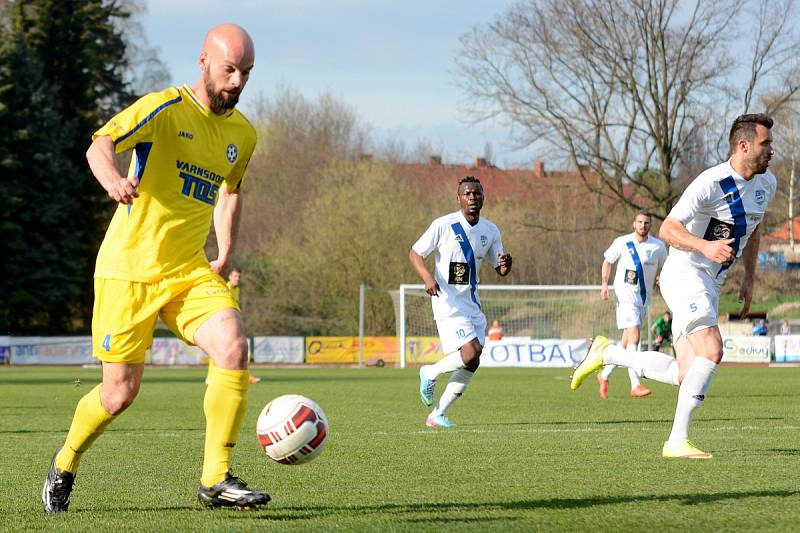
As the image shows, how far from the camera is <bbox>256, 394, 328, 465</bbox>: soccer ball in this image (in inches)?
221

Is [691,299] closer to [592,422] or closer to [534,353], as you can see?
[592,422]

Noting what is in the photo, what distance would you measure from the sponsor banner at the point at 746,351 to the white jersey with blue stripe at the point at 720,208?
96.6ft

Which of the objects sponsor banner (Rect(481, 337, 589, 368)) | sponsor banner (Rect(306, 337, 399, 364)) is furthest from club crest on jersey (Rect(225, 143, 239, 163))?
sponsor banner (Rect(306, 337, 399, 364))

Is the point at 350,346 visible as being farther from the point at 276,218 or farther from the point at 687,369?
the point at 687,369

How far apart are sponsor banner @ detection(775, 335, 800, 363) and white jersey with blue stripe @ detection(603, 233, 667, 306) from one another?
21.7 m

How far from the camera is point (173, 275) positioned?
220 inches

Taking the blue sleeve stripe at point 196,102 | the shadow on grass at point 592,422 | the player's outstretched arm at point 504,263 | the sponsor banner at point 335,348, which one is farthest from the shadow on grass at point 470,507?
the sponsor banner at point 335,348

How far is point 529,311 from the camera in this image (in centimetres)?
3584

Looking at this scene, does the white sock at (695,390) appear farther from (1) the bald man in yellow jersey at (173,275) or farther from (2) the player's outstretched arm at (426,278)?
(1) the bald man in yellow jersey at (173,275)

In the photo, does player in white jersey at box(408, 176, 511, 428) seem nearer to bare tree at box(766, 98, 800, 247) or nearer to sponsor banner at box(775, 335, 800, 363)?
sponsor banner at box(775, 335, 800, 363)

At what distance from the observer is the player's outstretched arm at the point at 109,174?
16.1 ft

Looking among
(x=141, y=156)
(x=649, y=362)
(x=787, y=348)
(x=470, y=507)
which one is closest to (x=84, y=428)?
(x=141, y=156)

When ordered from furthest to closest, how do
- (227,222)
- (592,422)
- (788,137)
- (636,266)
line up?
(788,137) < (636,266) < (592,422) < (227,222)

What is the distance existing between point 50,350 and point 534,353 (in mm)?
17800
